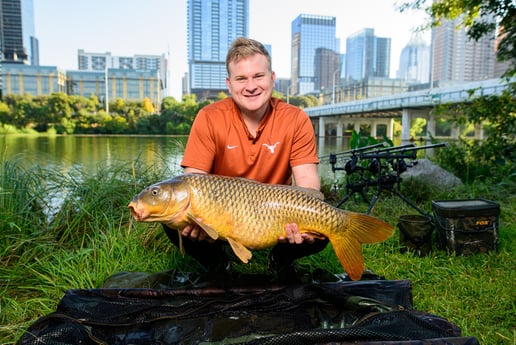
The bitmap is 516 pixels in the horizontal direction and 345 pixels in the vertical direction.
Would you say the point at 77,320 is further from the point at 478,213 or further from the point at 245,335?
the point at 478,213

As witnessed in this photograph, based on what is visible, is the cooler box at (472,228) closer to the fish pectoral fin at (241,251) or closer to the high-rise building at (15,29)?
the fish pectoral fin at (241,251)

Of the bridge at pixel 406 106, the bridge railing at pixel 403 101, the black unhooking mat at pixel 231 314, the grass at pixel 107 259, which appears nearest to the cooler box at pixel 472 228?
the grass at pixel 107 259

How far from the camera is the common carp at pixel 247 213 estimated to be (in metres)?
1.30

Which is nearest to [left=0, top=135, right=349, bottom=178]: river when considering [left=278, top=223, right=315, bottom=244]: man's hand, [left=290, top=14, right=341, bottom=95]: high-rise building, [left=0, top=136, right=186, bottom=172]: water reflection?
[left=0, top=136, right=186, bottom=172]: water reflection

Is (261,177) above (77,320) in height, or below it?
above

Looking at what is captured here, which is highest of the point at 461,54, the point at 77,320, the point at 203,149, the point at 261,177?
the point at 461,54

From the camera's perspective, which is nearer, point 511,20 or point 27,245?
point 27,245

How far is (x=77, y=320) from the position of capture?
4.27ft

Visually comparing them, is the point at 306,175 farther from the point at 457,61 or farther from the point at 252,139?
the point at 457,61

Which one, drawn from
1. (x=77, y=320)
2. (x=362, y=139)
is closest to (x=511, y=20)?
(x=362, y=139)

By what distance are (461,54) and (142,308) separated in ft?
156

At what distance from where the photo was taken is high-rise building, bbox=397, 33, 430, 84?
6827cm

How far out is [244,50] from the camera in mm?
1738

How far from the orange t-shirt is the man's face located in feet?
0.36
